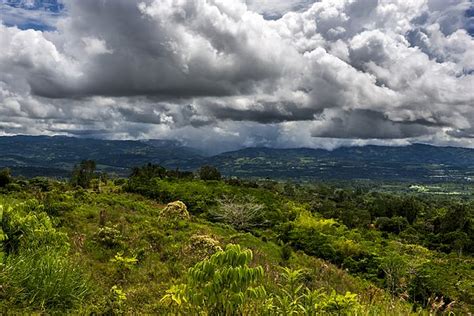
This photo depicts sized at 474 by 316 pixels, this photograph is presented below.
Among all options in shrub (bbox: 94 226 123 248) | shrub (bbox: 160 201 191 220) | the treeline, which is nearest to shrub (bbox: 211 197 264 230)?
the treeline

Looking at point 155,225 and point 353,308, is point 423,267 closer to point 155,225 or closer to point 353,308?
point 155,225

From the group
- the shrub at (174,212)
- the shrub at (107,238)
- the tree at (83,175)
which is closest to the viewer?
the shrub at (107,238)

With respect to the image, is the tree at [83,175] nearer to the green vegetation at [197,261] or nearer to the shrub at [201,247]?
the green vegetation at [197,261]

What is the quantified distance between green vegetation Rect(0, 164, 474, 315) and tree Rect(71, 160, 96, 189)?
4.34 ft

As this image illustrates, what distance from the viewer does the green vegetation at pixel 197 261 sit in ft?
15.5

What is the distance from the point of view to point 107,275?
1277 centimetres

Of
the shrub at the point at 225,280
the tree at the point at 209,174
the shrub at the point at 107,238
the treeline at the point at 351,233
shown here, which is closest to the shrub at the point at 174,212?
the treeline at the point at 351,233

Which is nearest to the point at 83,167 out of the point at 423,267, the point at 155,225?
the point at 155,225

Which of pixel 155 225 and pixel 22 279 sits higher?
pixel 22 279

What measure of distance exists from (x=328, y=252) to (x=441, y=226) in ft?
155

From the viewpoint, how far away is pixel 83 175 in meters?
75.8

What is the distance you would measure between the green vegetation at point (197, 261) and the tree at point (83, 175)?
1.32 meters

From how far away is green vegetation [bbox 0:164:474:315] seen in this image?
472 centimetres

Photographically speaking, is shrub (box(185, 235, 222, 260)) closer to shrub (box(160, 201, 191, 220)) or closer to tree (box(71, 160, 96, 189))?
shrub (box(160, 201, 191, 220))
